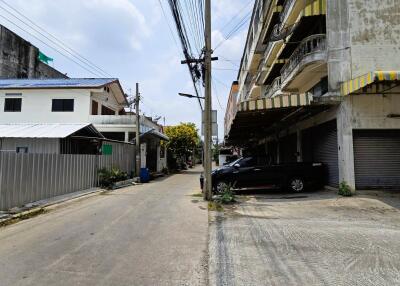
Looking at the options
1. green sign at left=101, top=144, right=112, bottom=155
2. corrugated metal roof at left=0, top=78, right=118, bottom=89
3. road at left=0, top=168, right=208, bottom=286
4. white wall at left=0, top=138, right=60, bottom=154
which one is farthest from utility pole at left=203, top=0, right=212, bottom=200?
corrugated metal roof at left=0, top=78, right=118, bottom=89

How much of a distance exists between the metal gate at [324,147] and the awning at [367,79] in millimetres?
1786

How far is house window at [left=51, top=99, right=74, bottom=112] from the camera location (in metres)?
27.3

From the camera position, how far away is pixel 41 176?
1081cm

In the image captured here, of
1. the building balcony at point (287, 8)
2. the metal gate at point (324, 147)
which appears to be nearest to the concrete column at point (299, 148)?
the metal gate at point (324, 147)

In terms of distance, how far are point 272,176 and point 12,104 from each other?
24.7 m

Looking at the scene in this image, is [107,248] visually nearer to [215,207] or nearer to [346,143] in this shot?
[215,207]

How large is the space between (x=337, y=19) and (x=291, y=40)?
4180 mm

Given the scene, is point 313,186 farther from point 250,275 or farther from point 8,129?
point 8,129

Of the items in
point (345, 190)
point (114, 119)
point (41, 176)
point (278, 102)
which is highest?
point (114, 119)

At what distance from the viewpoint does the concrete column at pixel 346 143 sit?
11.6 meters

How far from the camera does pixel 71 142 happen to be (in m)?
18.5

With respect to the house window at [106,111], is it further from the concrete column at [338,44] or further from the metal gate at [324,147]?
the concrete column at [338,44]

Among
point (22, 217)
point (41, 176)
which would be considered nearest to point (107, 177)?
point (41, 176)

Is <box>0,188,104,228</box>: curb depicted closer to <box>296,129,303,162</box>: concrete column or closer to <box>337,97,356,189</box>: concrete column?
<box>337,97,356,189</box>: concrete column
